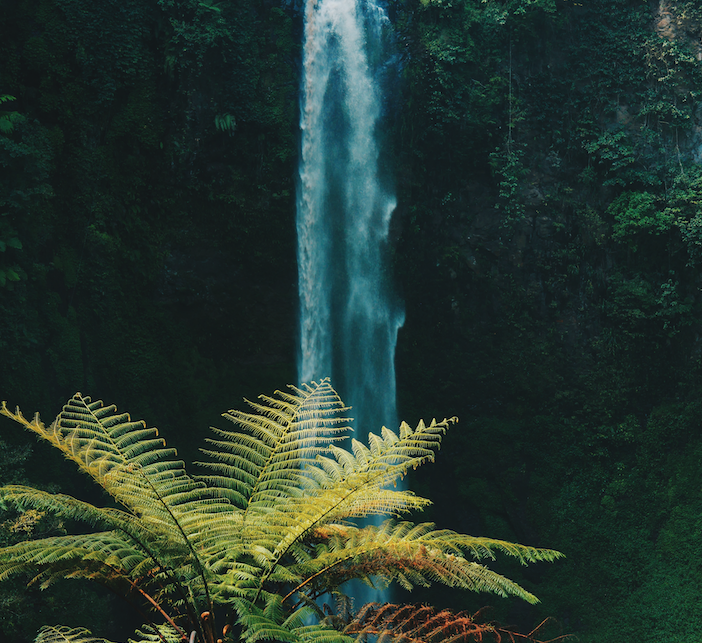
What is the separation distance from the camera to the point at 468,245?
1068 centimetres

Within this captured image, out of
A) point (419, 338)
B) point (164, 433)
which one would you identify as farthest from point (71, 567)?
point (419, 338)

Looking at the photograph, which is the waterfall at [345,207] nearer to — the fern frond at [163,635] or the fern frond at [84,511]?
the fern frond at [84,511]

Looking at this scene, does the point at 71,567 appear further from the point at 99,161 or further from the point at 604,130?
the point at 604,130

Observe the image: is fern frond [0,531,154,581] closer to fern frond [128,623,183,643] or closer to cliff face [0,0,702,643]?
fern frond [128,623,183,643]

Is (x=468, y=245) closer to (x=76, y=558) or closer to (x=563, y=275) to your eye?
(x=563, y=275)

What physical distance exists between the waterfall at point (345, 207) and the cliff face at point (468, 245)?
0.37m

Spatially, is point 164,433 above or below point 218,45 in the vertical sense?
below

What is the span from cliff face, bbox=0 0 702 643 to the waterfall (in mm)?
375

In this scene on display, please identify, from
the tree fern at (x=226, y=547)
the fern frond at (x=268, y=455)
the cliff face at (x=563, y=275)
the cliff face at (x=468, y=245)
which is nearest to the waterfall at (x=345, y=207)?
the cliff face at (x=468, y=245)

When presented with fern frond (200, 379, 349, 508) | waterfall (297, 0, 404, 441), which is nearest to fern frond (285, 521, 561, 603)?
fern frond (200, 379, 349, 508)

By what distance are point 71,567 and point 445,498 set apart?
30.4 feet

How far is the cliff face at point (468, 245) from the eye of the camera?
30.8 ft

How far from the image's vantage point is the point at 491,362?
35.1ft

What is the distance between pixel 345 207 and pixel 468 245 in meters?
2.27
